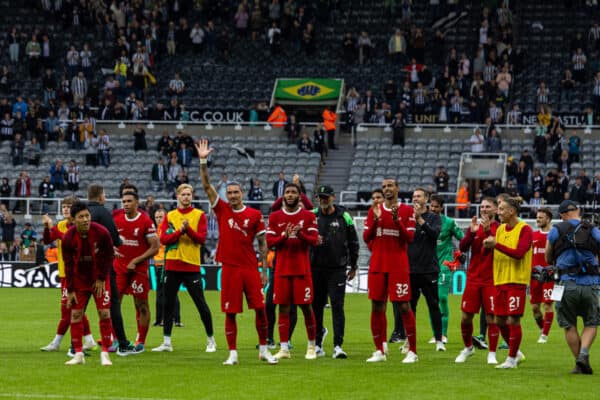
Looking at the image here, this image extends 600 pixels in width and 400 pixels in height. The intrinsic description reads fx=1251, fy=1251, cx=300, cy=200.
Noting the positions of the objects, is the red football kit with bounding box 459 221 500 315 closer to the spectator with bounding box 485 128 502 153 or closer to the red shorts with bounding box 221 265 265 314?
the red shorts with bounding box 221 265 265 314

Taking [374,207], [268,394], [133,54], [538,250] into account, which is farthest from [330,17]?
[268,394]

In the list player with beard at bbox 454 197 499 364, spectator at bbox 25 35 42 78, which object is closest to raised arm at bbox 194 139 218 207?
player with beard at bbox 454 197 499 364

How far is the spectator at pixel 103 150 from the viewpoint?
139ft

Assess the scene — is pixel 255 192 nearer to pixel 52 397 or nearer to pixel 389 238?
pixel 389 238

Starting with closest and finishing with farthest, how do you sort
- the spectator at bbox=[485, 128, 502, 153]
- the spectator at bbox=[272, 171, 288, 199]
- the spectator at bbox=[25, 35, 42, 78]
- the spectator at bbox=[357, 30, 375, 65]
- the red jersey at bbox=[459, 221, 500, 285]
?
the red jersey at bbox=[459, 221, 500, 285] → the spectator at bbox=[272, 171, 288, 199] → the spectator at bbox=[485, 128, 502, 153] → the spectator at bbox=[357, 30, 375, 65] → the spectator at bbox=[25, 35, 42, 78]

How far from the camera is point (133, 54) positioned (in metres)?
46.1

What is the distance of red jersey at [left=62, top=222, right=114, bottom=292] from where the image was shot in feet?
48.7

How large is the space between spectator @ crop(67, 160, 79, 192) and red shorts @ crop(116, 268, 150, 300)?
2427cm

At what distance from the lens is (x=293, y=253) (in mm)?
15852

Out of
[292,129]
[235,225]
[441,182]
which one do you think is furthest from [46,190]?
[235,225]

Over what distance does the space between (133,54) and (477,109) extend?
42.7 feet

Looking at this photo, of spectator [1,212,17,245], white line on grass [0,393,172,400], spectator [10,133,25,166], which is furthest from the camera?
spectator [10,133,25,166]

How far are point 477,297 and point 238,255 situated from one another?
3.25 metres

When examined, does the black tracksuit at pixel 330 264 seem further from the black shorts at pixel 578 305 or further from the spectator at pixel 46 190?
the spectator at pixel 46 190
